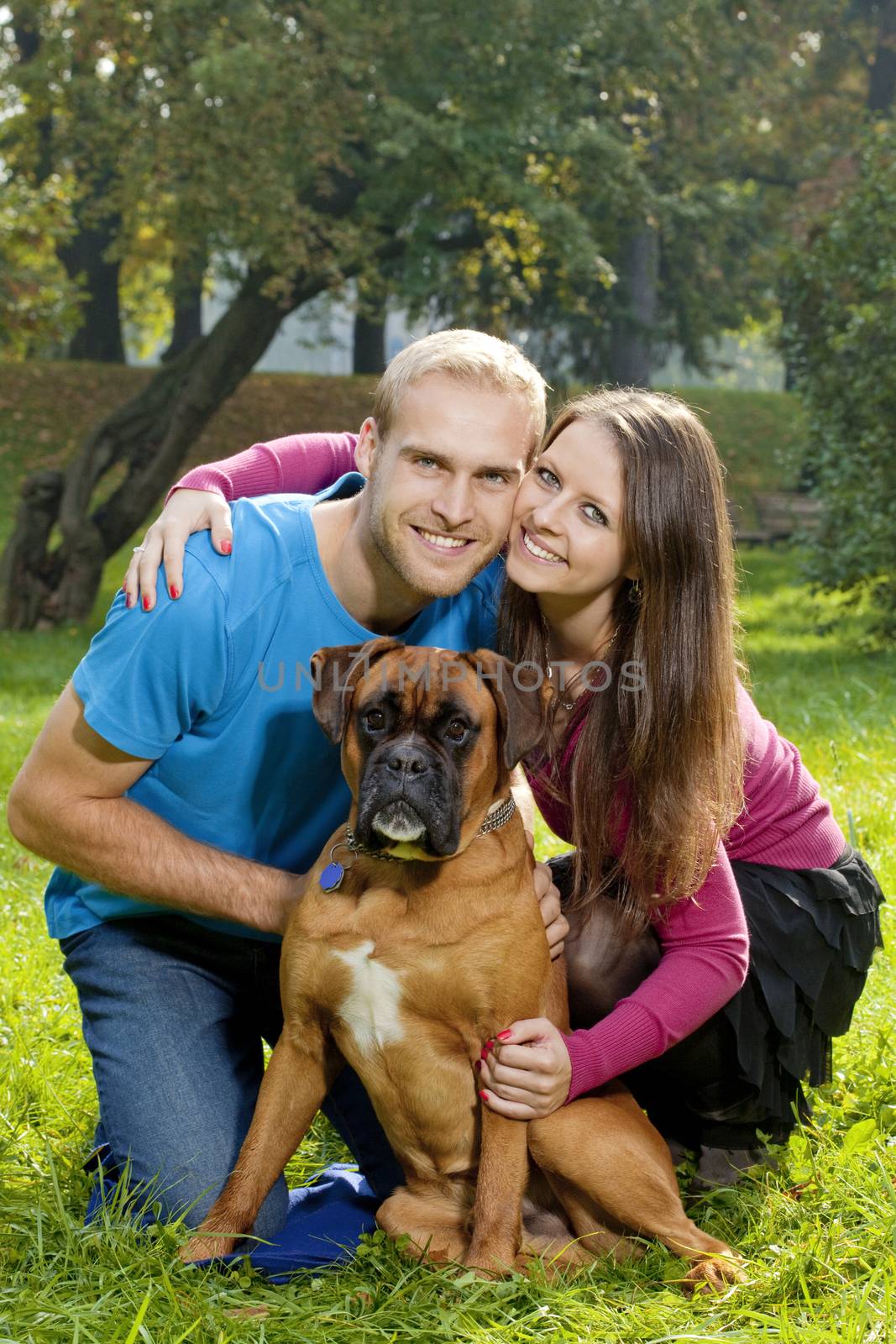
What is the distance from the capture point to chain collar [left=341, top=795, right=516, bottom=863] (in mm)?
2984

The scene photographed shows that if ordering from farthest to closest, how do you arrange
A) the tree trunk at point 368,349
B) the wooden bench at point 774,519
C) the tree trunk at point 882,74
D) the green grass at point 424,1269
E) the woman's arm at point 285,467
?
the tree trunk at point 368,349 → the tree trunk at point 882,74 → the wooden bench at point 774,519 → the woman's arm at point 285,467 → the green grass at point 424,1269

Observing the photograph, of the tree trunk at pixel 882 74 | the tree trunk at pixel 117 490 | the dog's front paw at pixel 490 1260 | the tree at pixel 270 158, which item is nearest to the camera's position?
the dog's front paw at pixel 490 1260

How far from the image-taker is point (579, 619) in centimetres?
356

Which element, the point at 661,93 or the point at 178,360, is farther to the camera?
the point at 661,93

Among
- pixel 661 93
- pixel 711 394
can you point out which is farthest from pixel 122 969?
pixel 711 394

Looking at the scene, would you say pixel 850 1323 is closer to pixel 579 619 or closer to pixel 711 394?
pixel 579 619

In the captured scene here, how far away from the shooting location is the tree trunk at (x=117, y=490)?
14023 mm

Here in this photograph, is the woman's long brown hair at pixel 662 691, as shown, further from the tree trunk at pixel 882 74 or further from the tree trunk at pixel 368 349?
the tree trunk at pixel 882 74

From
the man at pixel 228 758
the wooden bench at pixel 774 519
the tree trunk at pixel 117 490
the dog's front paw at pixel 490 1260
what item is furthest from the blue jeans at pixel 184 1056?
the wooden bench at pixel 774 519

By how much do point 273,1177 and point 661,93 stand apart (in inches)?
656

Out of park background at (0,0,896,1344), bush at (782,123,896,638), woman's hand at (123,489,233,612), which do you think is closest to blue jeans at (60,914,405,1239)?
park background at (0,0,896,1344)

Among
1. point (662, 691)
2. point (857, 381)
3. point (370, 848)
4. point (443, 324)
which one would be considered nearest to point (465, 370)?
point (662, 691)

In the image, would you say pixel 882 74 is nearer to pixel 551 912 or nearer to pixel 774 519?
pixel 774 519

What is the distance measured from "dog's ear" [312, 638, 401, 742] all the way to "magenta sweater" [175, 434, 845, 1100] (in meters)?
0.69
